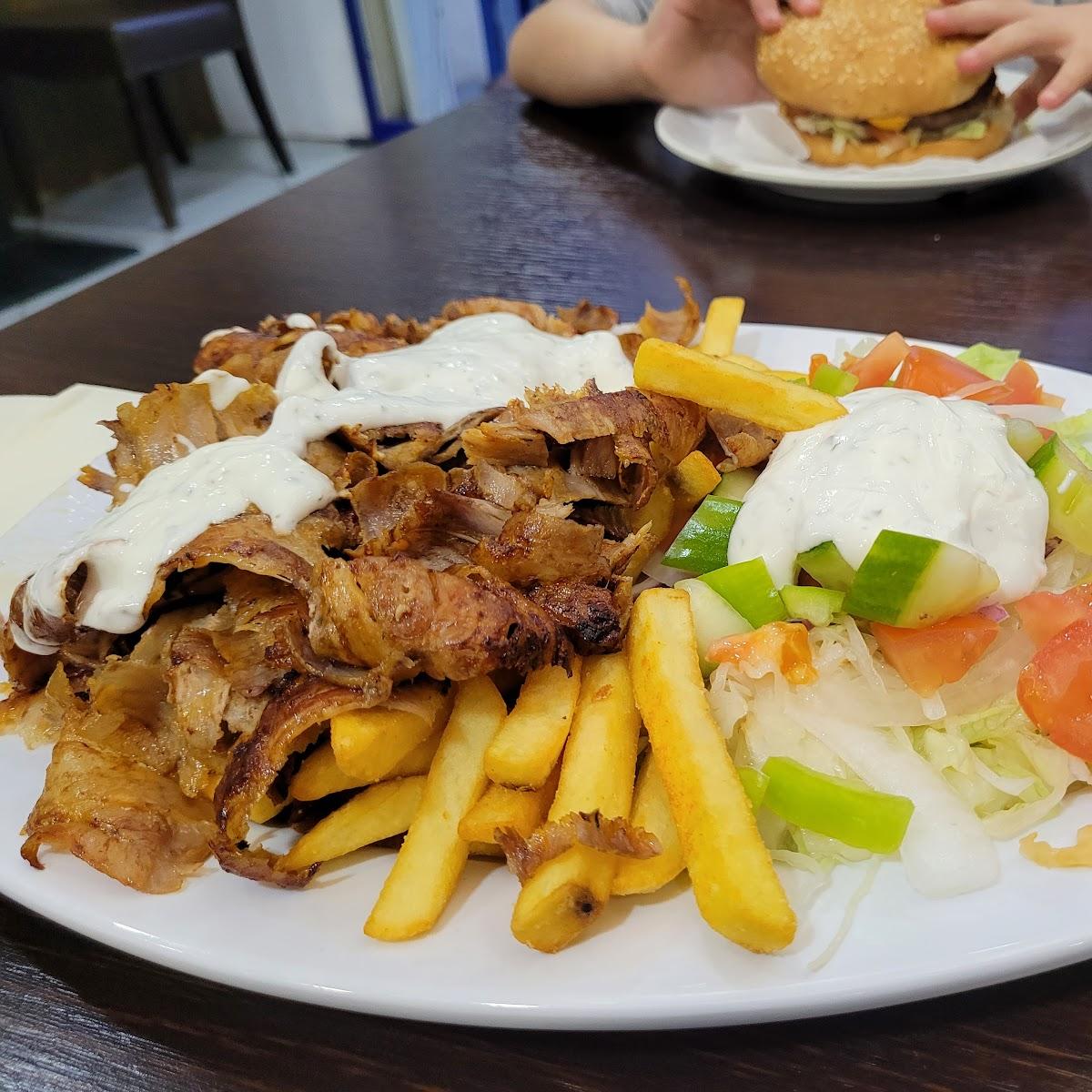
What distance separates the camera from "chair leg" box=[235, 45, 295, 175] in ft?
27.8

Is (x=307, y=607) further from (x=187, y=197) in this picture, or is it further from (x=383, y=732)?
(x=187, y=197)

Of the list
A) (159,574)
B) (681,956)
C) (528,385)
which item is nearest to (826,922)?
(681,956)

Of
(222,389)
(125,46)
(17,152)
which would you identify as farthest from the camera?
(17,152)

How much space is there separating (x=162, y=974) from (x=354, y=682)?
474 mm

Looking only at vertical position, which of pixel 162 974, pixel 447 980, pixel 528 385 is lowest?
pixel 162 974

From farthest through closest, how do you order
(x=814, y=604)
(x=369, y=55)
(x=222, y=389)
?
(x=369, y=55), (x=222, y=389), (x=814, y=604)

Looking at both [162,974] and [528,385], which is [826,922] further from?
[528,385]

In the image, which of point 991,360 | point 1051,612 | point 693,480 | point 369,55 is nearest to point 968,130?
point 991,360

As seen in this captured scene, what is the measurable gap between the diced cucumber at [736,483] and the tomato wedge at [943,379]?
16.9 inches

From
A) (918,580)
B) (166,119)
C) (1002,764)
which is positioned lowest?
(166,119)

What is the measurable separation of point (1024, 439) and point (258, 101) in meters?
8.65

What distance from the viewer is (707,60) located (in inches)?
165

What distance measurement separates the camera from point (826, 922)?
115cm

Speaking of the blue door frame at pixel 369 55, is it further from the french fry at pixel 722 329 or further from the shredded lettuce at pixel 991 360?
the shredded lettuce at pixel 991 360
